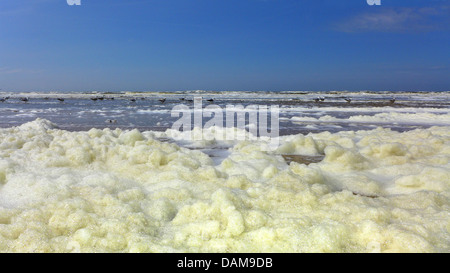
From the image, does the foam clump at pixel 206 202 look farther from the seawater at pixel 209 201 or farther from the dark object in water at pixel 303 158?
the dark object in water at pixel 303 158

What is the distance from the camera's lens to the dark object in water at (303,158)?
5065 millimetres

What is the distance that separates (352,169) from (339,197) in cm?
Answer: 157

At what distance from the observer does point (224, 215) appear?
2812mm

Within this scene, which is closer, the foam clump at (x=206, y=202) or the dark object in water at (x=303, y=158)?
the foam clump at (x=206, y=202)

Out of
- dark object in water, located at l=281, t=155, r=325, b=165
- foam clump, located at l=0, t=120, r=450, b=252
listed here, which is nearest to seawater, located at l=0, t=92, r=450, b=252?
foam clump, located at l=0, t=120, r=450, b=252

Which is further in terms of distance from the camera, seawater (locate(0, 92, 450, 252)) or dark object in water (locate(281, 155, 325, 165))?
dark object in water (locate(281, 155, 325, 165))

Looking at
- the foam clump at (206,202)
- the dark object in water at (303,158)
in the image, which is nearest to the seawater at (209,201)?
the foam clump at (206,202)

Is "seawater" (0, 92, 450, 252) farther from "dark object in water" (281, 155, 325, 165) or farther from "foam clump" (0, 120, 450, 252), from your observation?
"dark object in water" (281, 155, 325, 165)

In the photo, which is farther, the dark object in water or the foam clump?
the dark object in water

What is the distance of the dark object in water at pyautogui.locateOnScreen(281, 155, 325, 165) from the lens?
507 centimetres
